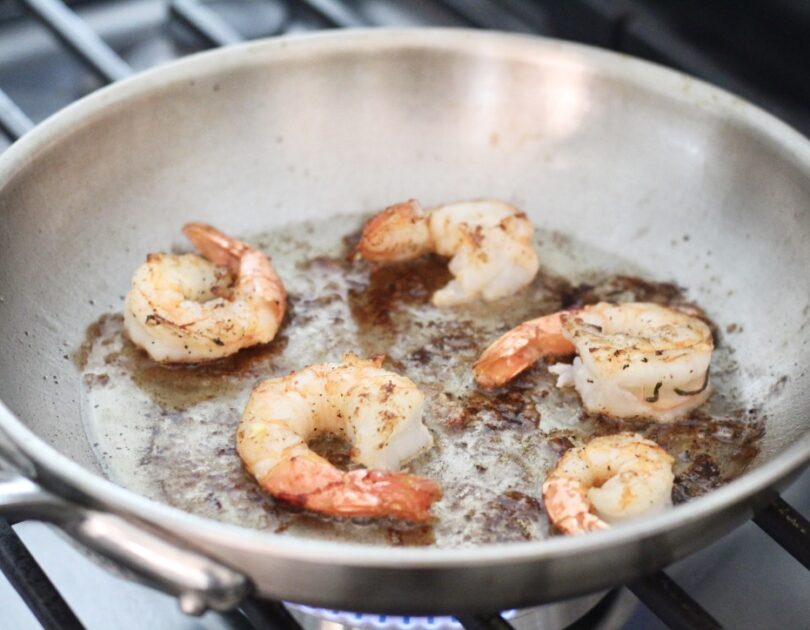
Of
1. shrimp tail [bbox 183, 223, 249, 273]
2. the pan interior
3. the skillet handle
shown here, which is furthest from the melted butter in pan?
the skillet handle

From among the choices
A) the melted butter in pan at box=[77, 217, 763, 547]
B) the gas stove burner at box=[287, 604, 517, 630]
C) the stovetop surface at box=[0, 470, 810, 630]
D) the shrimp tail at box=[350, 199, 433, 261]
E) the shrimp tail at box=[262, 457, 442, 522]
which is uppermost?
the shrimp tail at box=[350, 199, 433, 261]

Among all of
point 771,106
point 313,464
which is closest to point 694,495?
point 313,464

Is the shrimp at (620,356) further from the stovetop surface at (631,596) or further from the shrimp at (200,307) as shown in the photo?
the shrimp at (200,307)

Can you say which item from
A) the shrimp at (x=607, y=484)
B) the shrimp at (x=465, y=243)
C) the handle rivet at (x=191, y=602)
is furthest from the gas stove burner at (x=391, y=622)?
the shrimp at (x=465, y=243)

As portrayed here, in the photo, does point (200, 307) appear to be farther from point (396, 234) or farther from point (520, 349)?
point (520, 349)

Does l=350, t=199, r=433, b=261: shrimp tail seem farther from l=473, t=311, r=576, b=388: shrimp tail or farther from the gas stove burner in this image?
the gas stove burner

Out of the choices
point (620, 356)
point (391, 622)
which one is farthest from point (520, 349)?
point (391, 622)
